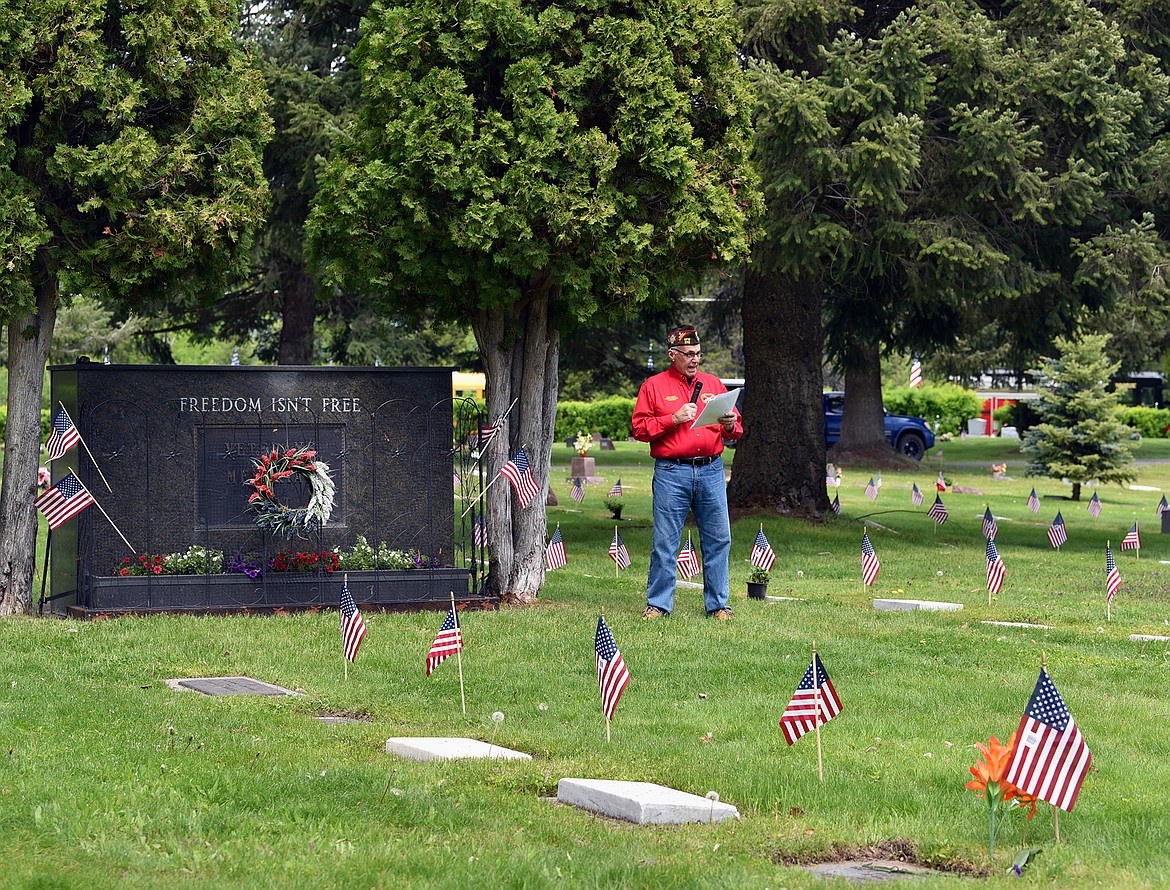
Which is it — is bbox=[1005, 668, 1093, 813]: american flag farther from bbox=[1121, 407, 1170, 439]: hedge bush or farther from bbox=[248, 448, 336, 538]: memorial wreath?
bbox=[1121, 407, 1170, 439]: hedge bush

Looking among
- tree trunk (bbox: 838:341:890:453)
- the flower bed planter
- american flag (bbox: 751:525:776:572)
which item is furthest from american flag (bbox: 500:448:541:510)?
tree trunk (bbox: 838:341:890:453)

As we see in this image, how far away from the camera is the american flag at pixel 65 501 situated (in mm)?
12719

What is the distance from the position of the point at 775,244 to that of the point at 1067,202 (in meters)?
3.91

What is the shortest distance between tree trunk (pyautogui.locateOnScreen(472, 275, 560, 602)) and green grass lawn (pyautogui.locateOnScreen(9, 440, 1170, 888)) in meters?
0.62

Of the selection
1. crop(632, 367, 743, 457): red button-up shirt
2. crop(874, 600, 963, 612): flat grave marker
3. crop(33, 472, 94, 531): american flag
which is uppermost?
crop(632, 367, 743, 457): red button-up shirt

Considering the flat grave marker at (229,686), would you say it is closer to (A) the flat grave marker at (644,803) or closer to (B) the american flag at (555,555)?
(A) the flat grave marker at (644,803)

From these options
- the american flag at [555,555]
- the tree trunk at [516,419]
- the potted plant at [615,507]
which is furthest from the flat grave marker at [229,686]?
the potted plant at [615,507]

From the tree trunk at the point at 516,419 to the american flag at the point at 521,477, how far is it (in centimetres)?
18

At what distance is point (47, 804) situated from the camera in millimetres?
6406

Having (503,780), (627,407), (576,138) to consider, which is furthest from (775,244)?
(627,407)

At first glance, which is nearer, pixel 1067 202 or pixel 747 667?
pixel 747 667

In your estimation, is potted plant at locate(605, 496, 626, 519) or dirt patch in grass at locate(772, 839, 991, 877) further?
potted plant at locate(605, 496, 626, 519)

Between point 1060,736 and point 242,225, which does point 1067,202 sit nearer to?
point 242,225

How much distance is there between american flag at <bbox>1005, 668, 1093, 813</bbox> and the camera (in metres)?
5.92
